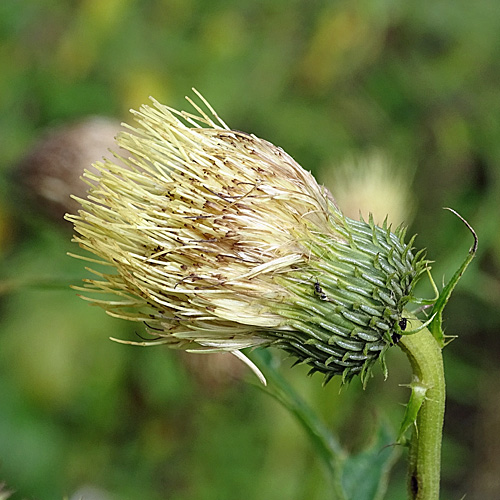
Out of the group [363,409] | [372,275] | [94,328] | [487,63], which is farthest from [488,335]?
[372,275]

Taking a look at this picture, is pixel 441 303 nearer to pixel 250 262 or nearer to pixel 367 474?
pixel 250 262

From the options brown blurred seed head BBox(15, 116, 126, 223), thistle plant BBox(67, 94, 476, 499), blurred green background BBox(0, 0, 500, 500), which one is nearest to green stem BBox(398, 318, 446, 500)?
thistle plant BBox(67, 94, 476, 499)

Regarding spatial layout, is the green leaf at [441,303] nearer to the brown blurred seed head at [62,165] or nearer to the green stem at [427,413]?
the green stem at [427,413]

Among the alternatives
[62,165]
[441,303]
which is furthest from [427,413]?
[62,165]

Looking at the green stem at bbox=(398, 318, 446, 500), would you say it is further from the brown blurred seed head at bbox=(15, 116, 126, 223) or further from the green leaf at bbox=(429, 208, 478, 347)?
the brown blurred seed head at bbox=(15, 116, 126, 223)

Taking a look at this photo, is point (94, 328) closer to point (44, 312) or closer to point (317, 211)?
point (44, 312)

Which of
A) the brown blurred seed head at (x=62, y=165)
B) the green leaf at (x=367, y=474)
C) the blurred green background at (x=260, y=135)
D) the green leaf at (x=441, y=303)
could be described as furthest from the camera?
the blurred green background at (x=260, y=135)

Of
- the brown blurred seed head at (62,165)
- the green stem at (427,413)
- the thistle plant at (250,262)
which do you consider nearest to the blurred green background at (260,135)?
the brown blurred seed head at (62,165)
